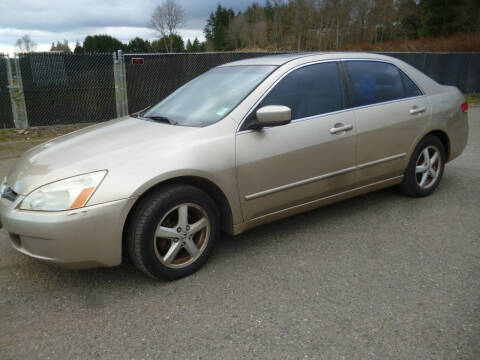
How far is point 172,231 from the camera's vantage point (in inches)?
118

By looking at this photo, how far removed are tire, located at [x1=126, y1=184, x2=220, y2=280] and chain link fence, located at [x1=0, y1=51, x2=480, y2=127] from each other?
8.16 metres

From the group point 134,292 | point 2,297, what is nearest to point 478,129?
point 134,292

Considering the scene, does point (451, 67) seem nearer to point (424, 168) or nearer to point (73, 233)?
point (424, 168)

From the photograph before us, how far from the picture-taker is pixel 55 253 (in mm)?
2697

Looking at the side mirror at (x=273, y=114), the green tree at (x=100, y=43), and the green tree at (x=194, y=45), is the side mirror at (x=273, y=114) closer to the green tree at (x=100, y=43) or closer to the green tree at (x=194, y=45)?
the green tree at (x=100, y=43)

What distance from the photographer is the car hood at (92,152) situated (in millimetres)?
2859

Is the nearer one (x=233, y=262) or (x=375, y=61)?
(x=233, y=262)

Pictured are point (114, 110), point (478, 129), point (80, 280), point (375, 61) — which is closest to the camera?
point (80, 280)

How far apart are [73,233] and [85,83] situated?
28.5 feet

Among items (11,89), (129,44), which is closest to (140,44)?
(129,44)

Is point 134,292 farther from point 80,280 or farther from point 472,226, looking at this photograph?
point 472,226

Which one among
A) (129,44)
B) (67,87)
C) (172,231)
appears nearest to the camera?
(172,231)

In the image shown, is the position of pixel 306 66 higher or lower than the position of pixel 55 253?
higher

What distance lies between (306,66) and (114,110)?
8.15m
